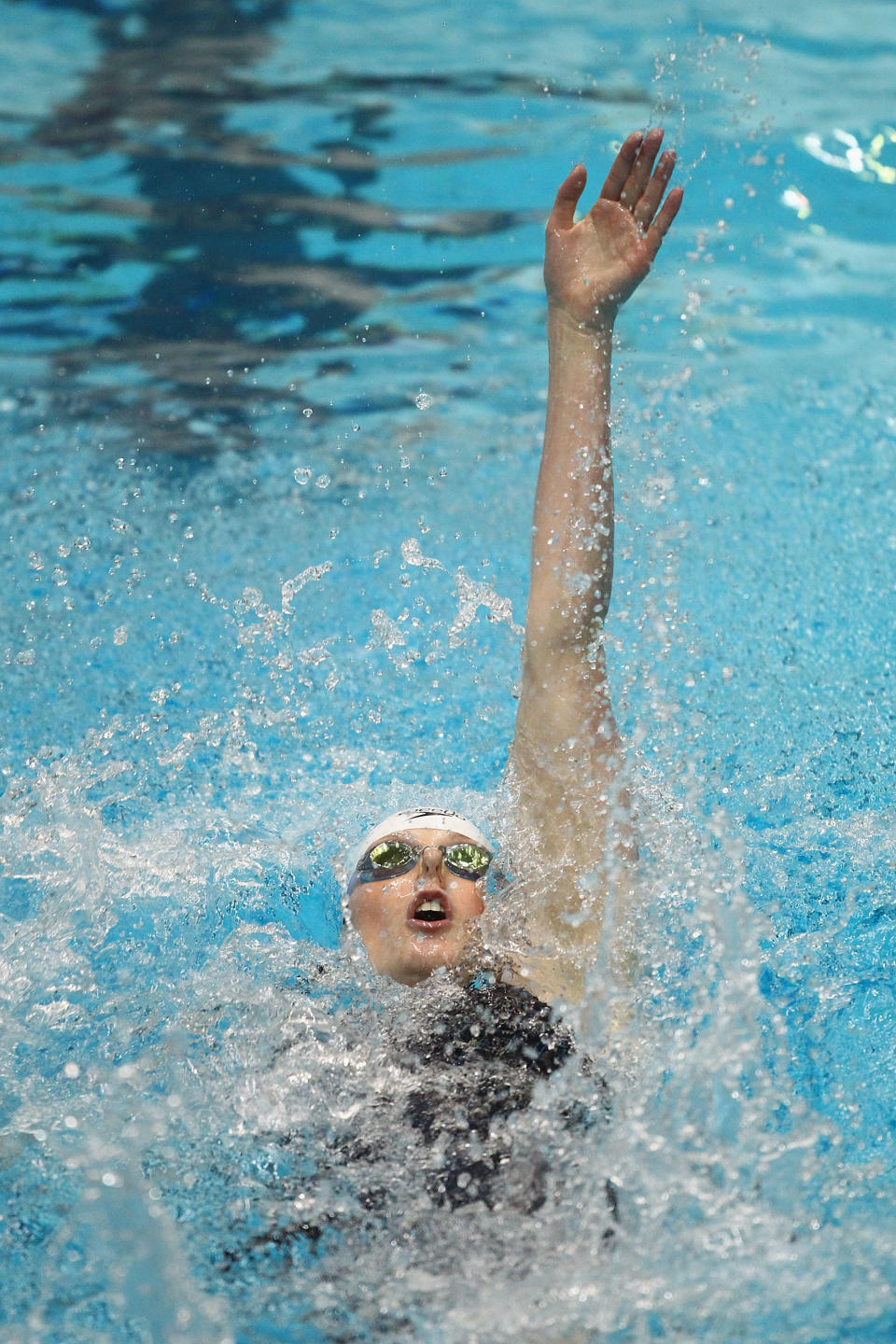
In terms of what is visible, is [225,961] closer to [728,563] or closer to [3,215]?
[728,563]

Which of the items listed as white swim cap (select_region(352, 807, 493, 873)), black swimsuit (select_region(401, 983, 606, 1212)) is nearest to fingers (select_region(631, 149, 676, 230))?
white swim cap (select_region(352, 807, 493, 873))

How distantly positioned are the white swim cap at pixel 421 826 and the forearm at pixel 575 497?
1.42ft

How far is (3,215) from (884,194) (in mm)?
4310

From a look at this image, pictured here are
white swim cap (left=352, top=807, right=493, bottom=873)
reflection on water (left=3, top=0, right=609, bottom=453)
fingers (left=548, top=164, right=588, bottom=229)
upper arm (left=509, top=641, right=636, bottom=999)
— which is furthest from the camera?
reflection on water (left=3, top=0, right=609, bottom=453)

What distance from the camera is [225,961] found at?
264 cm

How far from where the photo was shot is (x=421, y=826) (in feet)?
8.57

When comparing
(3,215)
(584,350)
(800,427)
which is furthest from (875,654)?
(3,215)

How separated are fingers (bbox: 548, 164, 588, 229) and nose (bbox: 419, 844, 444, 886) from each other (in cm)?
119

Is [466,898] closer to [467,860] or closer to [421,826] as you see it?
[467,860]

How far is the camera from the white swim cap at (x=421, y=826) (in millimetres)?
2602

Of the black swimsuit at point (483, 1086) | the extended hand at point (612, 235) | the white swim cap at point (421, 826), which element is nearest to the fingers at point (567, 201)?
the extended hand at point (612, 235)

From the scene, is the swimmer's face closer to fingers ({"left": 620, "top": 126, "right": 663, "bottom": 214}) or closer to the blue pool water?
the blue pool water

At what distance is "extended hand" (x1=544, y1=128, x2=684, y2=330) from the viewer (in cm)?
239

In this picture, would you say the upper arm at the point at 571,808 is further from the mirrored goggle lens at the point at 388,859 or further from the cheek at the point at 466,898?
the mirrored goggle lens at the point at 388,859
